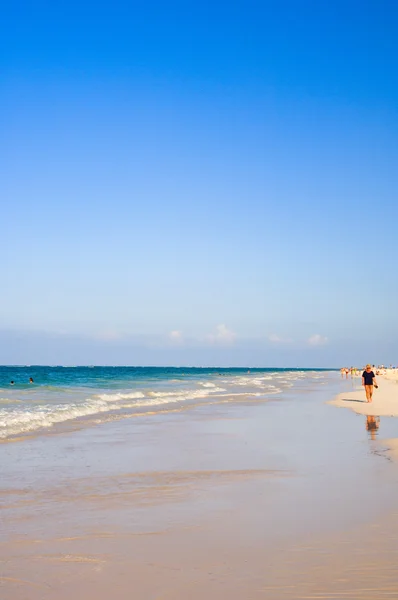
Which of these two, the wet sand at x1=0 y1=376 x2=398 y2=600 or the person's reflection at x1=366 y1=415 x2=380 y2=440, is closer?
the wet sand at x1=0 y1=376 x2=398 y2=600

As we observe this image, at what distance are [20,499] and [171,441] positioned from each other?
268 inches

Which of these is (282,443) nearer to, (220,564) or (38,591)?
(220,564)

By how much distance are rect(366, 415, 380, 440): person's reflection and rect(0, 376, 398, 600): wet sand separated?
2179 mm

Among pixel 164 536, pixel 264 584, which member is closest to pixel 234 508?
pixel 164 536

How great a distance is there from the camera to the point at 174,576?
552 cm

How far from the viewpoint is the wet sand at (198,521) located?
5352mm

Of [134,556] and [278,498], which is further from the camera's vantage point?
[278,498]

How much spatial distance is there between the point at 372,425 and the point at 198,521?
41.4 feet

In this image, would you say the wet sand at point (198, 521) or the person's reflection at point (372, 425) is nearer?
the wet sand at point (198, 521)

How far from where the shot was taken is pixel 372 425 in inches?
732

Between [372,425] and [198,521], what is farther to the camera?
[372,425]

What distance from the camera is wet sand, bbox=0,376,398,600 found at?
17.6ft

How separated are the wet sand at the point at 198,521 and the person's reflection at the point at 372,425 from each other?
2179mm

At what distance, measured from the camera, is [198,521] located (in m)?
7.40
